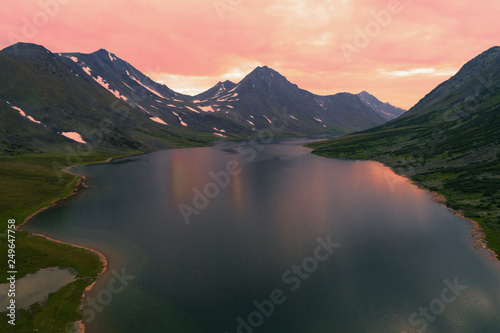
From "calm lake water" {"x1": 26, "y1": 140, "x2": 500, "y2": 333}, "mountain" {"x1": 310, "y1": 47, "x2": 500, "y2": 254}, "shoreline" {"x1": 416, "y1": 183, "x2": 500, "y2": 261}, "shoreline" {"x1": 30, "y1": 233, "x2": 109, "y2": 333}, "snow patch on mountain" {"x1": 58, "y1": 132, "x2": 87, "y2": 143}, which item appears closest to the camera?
"shoreline" {"x1": 30, "y1": 233, "x2": 109, "y2": 333}

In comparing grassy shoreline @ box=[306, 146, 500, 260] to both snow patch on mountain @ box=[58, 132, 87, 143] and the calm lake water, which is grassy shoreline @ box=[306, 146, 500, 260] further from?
snow patch on mountain @ box=[58, 132, 87, 143]

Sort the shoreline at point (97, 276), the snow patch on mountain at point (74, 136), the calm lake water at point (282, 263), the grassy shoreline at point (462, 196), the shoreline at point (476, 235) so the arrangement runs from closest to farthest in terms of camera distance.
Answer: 1. the shoreline at point (97, 276)
2. the calm lake water at point (282, 263)
3. the shoreline at point (476, 235)
4. the grassy shoreline at point (462, 196)
5. the snow patch on mountain at point (74, 136)

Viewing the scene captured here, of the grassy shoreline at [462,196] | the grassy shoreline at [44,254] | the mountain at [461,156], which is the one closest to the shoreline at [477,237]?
the grassy shoreline at [462,196]

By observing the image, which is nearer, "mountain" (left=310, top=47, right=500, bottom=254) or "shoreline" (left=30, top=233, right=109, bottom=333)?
"shoreline" (left=30, top=233, right=109, bottom=333)

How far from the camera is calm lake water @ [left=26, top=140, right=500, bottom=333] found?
2756cm

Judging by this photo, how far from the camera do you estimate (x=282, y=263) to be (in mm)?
38062

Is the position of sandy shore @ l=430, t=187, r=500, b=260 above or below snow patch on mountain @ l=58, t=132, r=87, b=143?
below

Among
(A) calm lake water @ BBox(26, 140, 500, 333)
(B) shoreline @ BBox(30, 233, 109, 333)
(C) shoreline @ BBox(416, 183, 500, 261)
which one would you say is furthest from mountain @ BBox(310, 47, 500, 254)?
(B) shoreline @ BBox(30, 233, 109, 333)

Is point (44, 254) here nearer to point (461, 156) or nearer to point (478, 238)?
point (478, 238)

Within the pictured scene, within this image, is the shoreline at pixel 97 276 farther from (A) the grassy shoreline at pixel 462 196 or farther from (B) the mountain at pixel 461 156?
(B) the mountain at pixel 461 156

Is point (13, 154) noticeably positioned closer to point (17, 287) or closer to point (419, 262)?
point (17, 287)

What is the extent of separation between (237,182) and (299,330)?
69.9 meters

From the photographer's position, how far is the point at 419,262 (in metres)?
38.5

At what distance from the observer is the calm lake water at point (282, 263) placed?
1085 inches
